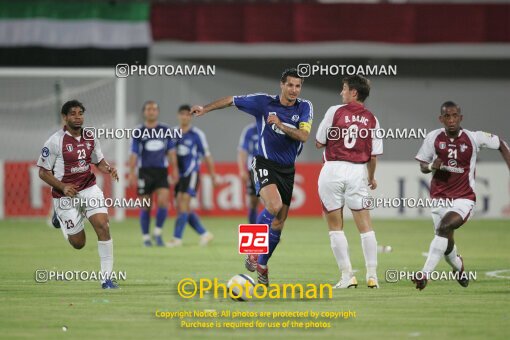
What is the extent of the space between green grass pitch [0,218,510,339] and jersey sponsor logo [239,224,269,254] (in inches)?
35.4

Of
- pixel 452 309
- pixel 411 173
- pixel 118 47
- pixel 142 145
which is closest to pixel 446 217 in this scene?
pixel 452 309

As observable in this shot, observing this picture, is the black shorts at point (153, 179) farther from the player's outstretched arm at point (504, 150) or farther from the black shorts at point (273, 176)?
the player's outstretched arm at point (504, 150)

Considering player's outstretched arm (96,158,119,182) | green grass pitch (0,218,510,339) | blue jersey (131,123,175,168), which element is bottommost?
green grass pitch (0,218,510,339)

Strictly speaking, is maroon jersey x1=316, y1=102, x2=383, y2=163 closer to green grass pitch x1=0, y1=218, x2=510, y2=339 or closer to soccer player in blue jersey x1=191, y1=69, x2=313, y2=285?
soccer player in blue jersey x1=191, y1=69, x2=313, y2=285

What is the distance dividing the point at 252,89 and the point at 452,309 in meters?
20.2

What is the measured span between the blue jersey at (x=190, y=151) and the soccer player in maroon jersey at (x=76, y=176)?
6051mm

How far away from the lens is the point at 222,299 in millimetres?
10680

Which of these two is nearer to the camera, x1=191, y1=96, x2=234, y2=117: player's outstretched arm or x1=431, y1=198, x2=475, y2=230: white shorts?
x1=191, y1=96, x2=234, y2=117: player's outstretched arm

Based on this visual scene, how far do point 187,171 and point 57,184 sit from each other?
6.57 m

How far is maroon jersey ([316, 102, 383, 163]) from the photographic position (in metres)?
11.4

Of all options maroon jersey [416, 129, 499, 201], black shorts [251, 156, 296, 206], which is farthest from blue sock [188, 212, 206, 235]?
A: maroon jersey [416, 129, 499, 201]

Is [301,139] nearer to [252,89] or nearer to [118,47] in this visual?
[118,47]

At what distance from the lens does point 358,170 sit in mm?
11586

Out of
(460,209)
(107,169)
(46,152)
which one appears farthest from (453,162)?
(46,152)
